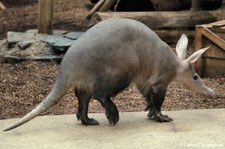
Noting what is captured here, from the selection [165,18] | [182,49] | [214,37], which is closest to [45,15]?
[165,18]

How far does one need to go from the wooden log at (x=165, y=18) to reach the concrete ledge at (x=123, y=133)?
3534mm

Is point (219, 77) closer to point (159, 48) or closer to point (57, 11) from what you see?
point (159, 48)

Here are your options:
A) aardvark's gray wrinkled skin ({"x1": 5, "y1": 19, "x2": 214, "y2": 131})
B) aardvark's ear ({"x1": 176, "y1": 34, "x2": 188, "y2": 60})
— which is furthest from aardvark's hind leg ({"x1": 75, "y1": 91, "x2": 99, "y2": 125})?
aardvark's ear ({"x1": 176, "y1": 34, "x2": 188, "y2": 60})

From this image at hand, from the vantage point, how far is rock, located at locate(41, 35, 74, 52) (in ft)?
25.9

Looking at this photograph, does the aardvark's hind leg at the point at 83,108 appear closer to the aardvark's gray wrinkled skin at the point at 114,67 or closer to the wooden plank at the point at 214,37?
the aardvark's gray wrinkled skin at the point at 114,67

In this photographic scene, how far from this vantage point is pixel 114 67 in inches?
183

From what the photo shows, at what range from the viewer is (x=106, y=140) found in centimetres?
447

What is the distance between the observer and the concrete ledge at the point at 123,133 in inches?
171

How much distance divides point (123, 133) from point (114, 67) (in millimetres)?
550

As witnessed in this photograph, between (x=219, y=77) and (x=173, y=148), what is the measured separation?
315cm

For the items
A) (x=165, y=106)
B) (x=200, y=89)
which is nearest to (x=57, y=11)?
(x=165, y=106)

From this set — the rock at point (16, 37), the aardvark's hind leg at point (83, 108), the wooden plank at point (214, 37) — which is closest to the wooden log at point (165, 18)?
the rock at point (16, 37)

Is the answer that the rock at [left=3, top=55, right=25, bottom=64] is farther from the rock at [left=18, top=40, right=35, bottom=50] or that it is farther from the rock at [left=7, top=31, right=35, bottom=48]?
the rock at [left=7, top=31, right=35, bottom=48]

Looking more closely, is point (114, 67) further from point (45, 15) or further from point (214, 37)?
point (45, 15)
